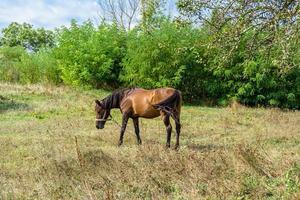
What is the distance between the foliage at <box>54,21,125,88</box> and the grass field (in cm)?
1204

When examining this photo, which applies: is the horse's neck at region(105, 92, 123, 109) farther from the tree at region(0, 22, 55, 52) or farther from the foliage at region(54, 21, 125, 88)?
the tree at region(0, 22, 55, 52)

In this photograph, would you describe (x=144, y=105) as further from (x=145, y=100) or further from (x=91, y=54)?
(x=91, y=54)

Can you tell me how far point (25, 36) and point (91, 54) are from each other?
45020 millimetres

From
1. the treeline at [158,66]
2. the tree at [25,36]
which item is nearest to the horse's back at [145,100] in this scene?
the treeline at [158,66]

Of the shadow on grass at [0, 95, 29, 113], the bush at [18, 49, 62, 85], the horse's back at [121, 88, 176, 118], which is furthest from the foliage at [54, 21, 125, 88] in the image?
the horse's back at [121, 88, 176, 118]

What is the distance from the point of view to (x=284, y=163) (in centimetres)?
770

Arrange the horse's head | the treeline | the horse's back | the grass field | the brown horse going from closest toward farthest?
the grass field
the brown horse
the horse's back
the horse's head
the treeline

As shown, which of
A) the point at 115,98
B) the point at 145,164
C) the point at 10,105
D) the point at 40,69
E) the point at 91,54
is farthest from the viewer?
the point at 40,69

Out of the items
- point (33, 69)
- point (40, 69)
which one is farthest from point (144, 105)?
point (33, 69)

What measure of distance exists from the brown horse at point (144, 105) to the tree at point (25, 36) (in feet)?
192

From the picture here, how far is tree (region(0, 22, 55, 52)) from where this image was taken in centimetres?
6906

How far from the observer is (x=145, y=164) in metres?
8.07

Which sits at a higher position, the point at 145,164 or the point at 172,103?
the point at 172,103

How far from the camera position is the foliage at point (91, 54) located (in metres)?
27.2
